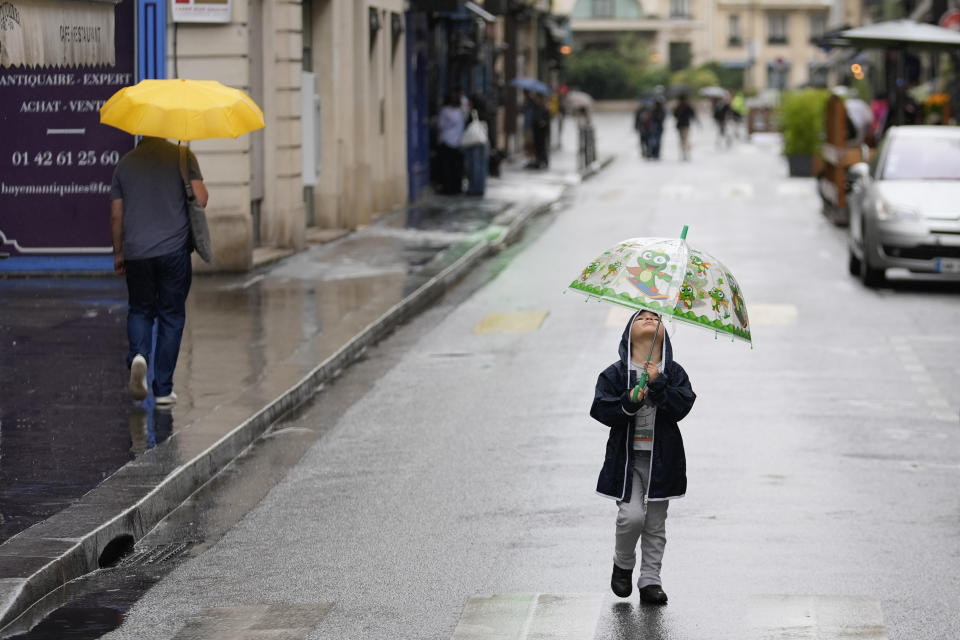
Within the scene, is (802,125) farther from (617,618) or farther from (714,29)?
(714,29)

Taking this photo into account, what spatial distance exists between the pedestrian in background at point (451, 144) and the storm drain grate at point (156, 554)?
2325 cm

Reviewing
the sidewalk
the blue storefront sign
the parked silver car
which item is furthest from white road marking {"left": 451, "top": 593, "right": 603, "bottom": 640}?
the blue storefront sign

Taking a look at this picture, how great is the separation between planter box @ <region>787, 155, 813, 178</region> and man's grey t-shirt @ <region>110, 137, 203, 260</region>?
95.0 feet

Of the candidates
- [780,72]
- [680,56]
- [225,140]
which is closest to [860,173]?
[225,140]

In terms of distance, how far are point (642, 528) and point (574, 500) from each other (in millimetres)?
1942

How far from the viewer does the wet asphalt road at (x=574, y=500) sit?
6.77 meters

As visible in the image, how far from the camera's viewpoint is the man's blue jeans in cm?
1088

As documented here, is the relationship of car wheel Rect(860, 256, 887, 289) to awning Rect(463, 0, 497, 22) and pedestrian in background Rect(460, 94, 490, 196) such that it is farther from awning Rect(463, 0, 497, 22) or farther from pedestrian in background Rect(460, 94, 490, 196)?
awning Rect(463, 0, 497, 22)

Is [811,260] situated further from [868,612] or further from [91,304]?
[868,612]

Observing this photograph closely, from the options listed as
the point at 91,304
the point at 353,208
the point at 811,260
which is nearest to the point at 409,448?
the point at 91,304

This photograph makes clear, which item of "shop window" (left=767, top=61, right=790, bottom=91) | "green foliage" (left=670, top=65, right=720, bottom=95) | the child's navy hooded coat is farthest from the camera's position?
"green foliage" (left=670, top=65, right=720, bottom=95)

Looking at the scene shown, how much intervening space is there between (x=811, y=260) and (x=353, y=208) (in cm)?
642

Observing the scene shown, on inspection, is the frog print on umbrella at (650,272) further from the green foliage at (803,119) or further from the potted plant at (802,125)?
the potted plant at (802,125)

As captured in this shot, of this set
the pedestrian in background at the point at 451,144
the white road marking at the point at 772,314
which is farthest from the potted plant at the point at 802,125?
the white road marking at the point at 772,314
